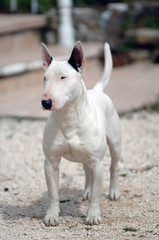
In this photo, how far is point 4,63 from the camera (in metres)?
7.08

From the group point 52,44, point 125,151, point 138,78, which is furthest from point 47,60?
point 52,44

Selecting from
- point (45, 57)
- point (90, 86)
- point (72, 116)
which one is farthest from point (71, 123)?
point (90, 86)

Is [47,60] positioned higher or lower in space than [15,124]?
higher

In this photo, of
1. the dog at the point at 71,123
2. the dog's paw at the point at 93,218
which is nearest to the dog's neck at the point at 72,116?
the dog at the point at 71,123

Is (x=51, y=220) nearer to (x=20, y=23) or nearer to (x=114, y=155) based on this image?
(x=114, y=155)

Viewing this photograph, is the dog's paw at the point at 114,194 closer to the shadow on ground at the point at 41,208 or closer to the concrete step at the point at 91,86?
the shadow on ground at the point at 41,208

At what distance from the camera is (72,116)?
2918mm

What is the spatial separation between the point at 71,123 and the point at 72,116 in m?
0.05

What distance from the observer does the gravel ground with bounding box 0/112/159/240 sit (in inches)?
120

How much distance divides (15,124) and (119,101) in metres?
1.64

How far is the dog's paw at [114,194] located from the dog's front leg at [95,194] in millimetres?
479

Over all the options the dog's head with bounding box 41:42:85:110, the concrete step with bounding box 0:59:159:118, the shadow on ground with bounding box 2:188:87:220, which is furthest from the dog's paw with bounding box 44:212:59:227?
the concrete step with bounding box 0:59:159:118

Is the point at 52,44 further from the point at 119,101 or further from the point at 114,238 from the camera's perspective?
the point at 114,238

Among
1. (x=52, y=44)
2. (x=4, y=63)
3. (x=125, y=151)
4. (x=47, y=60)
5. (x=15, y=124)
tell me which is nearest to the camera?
(x=47, y=60)
